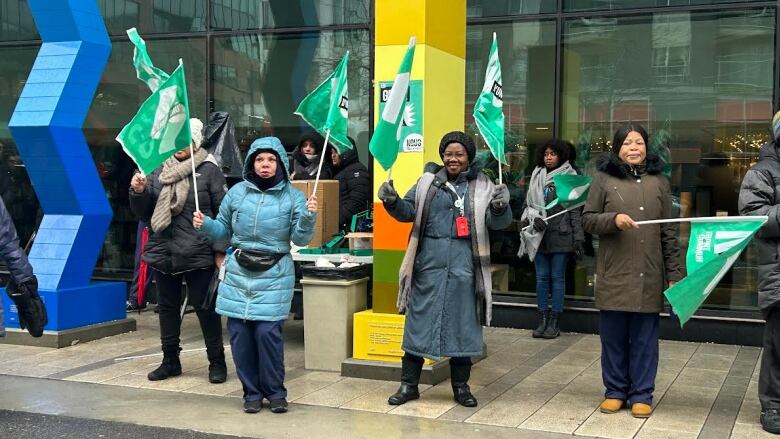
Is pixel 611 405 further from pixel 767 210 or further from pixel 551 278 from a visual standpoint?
pixel 551 278

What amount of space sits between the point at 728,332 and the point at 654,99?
2477 mm

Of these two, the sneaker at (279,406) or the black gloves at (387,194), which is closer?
the black gloves at (387,194)

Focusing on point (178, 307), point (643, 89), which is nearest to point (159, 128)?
point (178, 307)

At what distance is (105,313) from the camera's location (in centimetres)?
905

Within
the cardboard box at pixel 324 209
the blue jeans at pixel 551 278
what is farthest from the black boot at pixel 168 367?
the blue jeans at pixel 551 278

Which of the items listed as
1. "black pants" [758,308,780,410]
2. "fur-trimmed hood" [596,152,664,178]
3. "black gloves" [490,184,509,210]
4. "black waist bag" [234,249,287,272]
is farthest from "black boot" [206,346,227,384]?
"black pants" [758,308,780,410]

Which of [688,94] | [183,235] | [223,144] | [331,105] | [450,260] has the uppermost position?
[688,94]

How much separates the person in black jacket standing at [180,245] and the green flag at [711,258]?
3428mm

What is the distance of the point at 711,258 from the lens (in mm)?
5547

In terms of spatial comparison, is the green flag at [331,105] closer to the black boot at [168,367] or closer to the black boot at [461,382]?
the black boot at [461,382]

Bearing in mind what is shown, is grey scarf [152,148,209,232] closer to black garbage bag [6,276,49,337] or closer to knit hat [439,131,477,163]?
black garbage bag [6,276,49,337]

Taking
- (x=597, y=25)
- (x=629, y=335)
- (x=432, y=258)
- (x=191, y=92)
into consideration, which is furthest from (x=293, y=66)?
(x=629, y=335)

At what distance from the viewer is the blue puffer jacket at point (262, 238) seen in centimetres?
613

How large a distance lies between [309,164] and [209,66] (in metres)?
2.64
